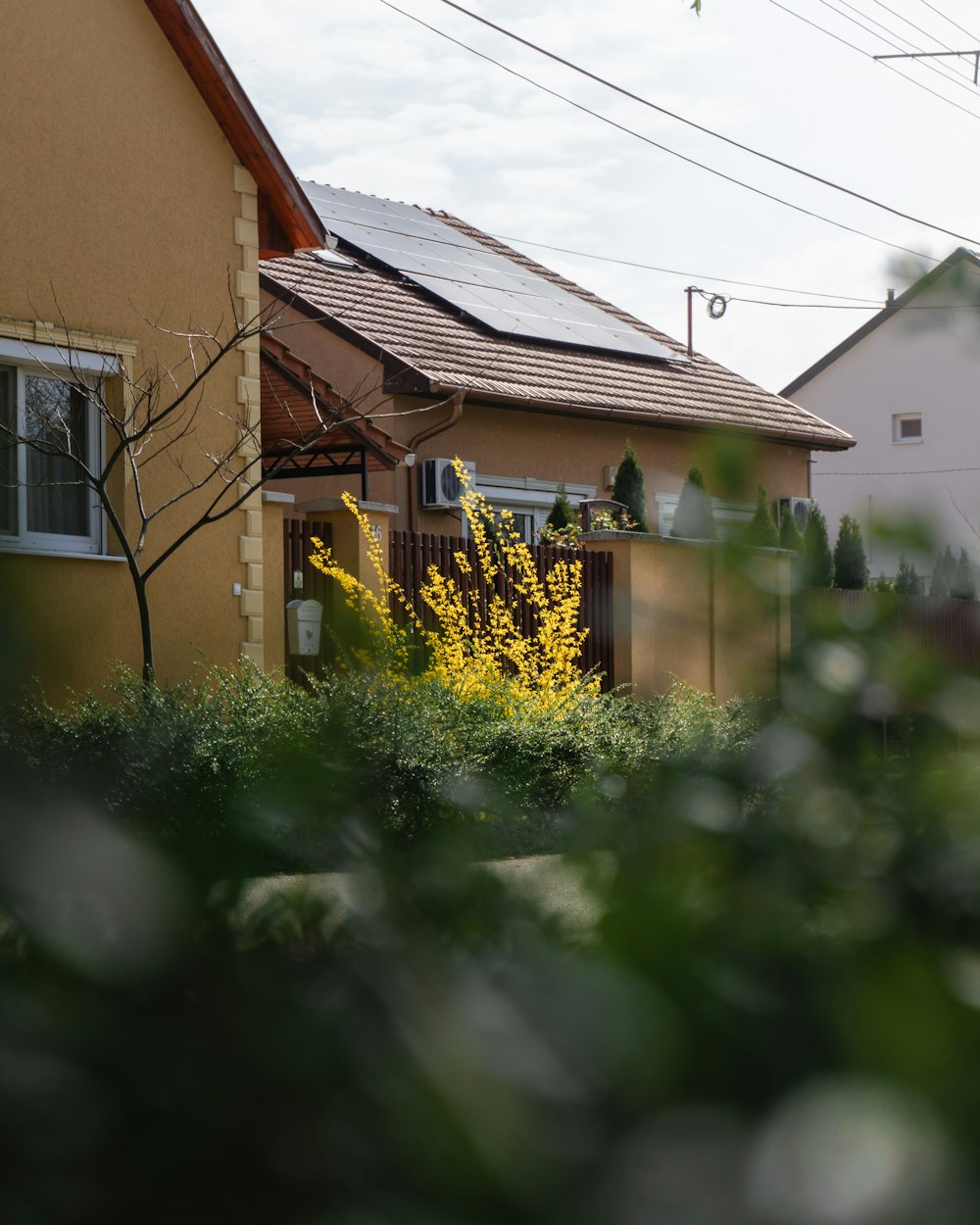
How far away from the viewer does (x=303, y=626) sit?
1042 centimetres

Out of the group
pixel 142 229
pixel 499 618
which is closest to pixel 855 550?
pixel 142 229

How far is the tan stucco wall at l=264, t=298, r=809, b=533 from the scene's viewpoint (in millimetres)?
15414

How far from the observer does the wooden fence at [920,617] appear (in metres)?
1.16

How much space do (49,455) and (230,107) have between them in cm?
273

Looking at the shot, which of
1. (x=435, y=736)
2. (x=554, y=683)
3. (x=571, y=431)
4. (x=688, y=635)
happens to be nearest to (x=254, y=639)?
(x=554, y=683)

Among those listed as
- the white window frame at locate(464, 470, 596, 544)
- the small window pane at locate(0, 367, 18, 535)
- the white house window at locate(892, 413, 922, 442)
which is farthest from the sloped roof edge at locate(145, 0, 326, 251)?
the white house window at locate(892, 413, 922, 442)

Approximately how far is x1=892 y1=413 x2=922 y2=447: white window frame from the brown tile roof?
41.7 ft

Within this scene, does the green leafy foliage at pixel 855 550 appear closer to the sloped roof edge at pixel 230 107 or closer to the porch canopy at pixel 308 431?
the sloped roof edge at pixel 230 107

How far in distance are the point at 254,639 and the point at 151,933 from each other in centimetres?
927

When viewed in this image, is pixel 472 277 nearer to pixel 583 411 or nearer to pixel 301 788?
pixel 583 411

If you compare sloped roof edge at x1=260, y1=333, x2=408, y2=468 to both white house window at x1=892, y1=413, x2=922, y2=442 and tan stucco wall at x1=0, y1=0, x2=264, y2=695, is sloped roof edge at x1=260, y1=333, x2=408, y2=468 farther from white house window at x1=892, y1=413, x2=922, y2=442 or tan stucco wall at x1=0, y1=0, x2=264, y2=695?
white house window at x1=892, y1=413, x2=922, y2=442

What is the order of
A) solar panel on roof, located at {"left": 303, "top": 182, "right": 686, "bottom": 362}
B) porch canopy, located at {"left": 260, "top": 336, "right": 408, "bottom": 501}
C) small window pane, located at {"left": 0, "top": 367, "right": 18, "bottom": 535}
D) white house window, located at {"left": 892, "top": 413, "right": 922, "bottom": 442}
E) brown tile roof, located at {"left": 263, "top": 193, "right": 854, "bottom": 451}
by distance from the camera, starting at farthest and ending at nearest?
white house window, located at {"left": 892, "top": 413, "right": 922, "bottom": 442}, solar panel on roof, located at {"left": 303, "top": 182, "right": 686, "bottom": 362}, brown tile roof, located at {"left": 263, "top": 193, "right": 854, "bottom": 451}, porch canopy, located at {"left": 260, "top": 336, "right": 408, "bottom": 501}, small window pane, located at {"left": 0, "top": 367, "right": 18, "bottom": 535}

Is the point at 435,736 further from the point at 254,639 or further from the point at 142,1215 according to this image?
the point at 142,1215

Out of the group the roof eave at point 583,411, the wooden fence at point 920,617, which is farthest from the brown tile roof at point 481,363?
the wooden fence at point 920,617
